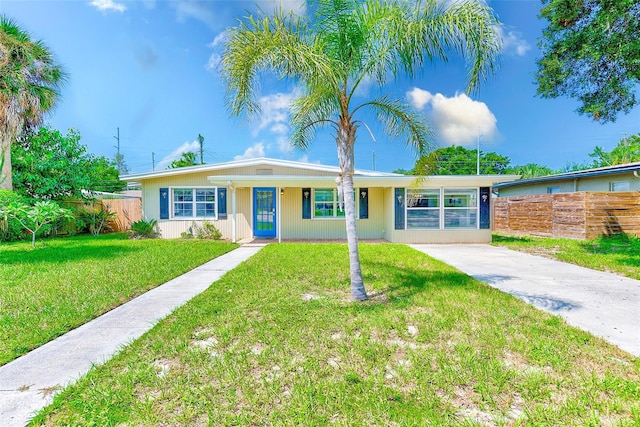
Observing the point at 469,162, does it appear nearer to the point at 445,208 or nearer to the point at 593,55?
the point at 445,208

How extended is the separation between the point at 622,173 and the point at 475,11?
12675 millimetres

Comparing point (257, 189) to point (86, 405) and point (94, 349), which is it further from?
point (86, 405)

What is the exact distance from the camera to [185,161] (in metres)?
33.8

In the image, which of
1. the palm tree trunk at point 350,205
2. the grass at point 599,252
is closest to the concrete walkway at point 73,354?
the palm tree trunk at point 350,205

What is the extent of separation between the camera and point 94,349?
305cm

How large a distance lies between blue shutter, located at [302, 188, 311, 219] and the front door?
1.30 metres

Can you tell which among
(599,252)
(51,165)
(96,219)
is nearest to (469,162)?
(599,252)

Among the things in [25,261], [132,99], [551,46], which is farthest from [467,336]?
[132,99]

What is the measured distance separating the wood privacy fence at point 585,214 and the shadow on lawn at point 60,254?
15.5m

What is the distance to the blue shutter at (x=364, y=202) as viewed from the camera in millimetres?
12241

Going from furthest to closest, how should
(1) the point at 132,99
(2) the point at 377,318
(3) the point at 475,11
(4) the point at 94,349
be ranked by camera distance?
(1) the point at 132,99, (3) the point at 475,11, (2) the point at 377,318, (4) the point at 94,349

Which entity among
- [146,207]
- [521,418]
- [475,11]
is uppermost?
[475,11]

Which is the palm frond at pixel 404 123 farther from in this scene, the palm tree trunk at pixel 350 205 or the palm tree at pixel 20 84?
the palm tree at pixel 20 84

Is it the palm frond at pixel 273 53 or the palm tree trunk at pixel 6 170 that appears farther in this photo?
the palm tree trunk at pixel 6 170
